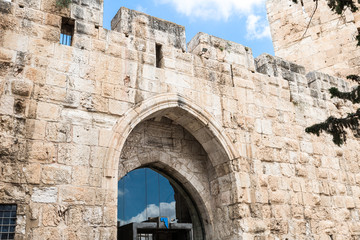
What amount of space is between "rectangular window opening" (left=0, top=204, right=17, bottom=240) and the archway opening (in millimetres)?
1884

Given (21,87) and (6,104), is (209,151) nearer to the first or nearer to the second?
(21,87)

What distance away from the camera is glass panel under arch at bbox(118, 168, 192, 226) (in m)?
5.88

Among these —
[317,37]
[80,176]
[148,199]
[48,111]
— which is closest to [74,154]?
[80,176]

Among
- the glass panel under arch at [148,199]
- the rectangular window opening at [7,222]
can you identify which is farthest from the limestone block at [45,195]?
the glass panel under arch at [148,199]

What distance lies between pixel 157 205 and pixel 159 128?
131 cm

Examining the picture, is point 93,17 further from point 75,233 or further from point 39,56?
point 75,233

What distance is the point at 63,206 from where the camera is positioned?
414 centimetres

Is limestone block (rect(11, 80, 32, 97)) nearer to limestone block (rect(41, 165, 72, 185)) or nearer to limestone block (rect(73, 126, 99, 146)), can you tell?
limestone block (rect(73, 126, 99, 146))

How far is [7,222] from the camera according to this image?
384 cm

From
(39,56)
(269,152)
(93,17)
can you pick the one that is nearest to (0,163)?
(39,56)

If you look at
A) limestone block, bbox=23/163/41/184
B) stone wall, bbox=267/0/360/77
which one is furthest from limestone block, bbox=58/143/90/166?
A: stone wall, bbox=267/0/360/77

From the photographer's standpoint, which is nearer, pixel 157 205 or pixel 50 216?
pixel 50 216

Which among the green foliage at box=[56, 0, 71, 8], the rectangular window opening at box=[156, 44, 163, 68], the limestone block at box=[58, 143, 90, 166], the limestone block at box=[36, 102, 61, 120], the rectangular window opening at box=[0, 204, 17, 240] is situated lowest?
the rectangular window opening at box=[0, 204, 17, 240]

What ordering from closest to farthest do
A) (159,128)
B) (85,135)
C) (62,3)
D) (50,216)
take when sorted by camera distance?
(50,216) < (85,135) < (62,3) < (159,128)
